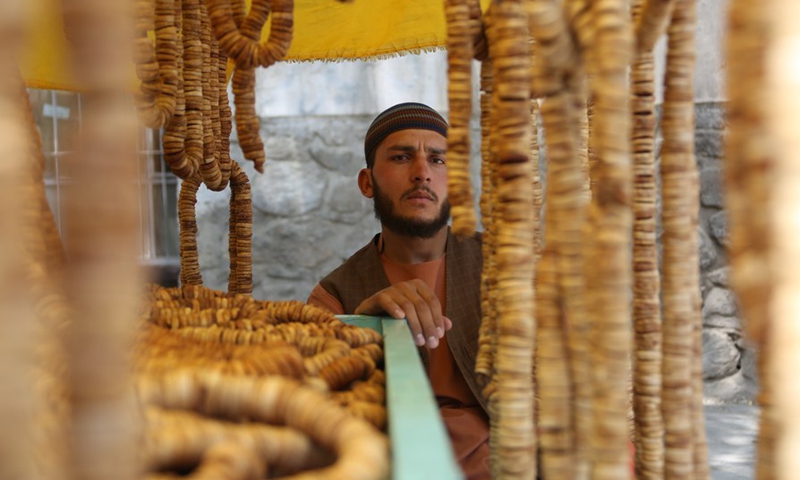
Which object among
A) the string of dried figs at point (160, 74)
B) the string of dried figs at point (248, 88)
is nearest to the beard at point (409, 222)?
the string of dried figs at point (248, 88)

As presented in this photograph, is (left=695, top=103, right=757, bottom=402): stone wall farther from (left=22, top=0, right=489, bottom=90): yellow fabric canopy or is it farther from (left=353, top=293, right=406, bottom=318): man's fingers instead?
(left=353, top=293, right=406, bottom=318): man's fingers

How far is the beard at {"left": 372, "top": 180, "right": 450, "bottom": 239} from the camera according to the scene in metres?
1.85

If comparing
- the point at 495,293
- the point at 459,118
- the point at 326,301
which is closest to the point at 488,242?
the point at 495,293

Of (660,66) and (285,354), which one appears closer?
(285,354)

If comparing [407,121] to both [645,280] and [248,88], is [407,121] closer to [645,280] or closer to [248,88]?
[248,88]

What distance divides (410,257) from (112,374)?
5.21ft

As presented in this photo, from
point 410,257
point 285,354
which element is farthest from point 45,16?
point 285,354

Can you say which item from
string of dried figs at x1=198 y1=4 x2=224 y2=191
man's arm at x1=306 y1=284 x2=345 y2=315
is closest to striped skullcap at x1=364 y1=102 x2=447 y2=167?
man's arm at x1=306 y1=284 x2=345 y2=315

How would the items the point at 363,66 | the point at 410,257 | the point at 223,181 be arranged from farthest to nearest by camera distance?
the point at 363,66
the point at 410,257
the point at 223,181

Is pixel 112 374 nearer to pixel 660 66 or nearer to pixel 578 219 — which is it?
pixel 578 219

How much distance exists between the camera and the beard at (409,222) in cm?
185

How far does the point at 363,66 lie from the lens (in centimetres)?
298

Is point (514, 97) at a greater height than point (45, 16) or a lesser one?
lesser

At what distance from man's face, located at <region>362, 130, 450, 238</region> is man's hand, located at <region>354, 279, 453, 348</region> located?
63 centimetres
